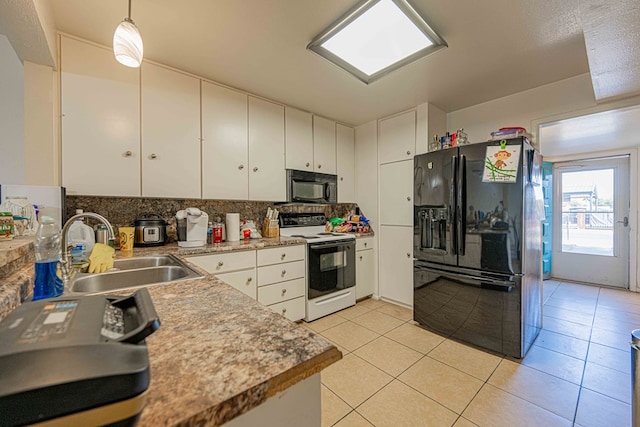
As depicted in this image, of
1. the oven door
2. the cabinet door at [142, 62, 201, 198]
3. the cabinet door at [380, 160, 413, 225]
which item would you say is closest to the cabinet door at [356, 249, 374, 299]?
the oven door

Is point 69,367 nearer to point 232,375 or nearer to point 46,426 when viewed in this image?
point 46,426

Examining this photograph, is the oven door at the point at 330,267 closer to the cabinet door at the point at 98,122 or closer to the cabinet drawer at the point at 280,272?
the cabinet drawer at the point at 280,272

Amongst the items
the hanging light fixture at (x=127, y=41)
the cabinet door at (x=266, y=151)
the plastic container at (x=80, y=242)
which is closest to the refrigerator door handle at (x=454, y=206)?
the cabinet door at (x=266, y=151)

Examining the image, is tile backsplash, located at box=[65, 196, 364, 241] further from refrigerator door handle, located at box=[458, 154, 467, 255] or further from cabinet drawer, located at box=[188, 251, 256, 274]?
refrigerator door handle, located at box=[458, 154, 467, 255]

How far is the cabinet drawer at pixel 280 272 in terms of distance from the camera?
2.38 metres

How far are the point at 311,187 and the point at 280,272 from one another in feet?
3.59

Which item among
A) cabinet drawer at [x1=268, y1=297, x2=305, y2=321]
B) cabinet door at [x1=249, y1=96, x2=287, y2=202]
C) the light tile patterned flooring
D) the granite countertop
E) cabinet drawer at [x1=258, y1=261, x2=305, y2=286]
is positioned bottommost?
the light tile patterned flooring

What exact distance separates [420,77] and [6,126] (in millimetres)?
3137

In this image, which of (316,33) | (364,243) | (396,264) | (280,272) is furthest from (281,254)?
(316,33)

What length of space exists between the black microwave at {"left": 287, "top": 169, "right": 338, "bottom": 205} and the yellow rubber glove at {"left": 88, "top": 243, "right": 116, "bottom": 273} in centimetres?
174

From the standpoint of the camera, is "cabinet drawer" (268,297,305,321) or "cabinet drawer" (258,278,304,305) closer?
"cabinet drawer" (258,278,304,305)

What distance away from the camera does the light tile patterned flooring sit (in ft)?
4.86

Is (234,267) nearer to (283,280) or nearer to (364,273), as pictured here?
(283,280)

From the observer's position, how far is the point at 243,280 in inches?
88.0
